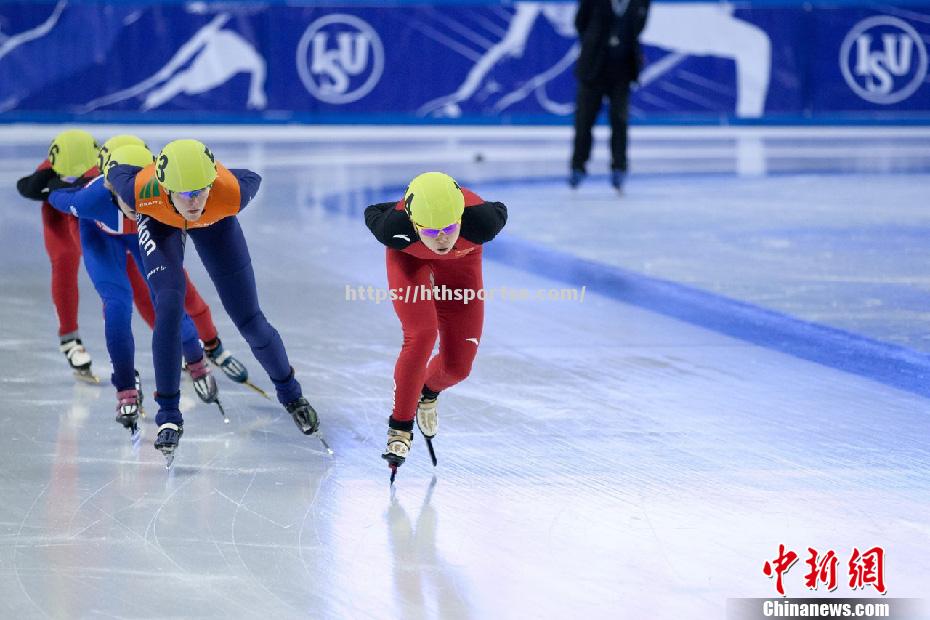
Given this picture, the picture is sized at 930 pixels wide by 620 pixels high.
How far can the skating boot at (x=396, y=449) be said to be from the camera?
412cm

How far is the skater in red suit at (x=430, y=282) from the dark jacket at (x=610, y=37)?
22.6 ft

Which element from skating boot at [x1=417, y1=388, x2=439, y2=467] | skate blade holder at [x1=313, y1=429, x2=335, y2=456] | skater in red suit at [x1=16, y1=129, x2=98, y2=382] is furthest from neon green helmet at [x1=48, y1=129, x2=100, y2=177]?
skating boot at [x1=417, y1=388, x2=439, y2=467]

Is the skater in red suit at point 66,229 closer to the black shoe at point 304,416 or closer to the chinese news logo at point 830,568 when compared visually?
the black shoe at point 304,416

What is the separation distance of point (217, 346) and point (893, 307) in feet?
10.8

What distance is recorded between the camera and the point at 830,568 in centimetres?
338

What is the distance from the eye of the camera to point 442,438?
4652 mm

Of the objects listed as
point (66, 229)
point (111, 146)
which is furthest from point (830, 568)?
point (66, 229)

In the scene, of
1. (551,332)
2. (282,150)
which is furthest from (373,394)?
(282,150)

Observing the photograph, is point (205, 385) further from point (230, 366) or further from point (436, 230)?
point (436, 230)

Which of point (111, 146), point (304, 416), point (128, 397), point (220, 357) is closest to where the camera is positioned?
point (304, 416)

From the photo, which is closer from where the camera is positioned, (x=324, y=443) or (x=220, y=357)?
(x=324, y=443)

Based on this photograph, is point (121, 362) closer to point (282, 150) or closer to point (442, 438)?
point (442, 438)

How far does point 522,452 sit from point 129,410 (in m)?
1.36

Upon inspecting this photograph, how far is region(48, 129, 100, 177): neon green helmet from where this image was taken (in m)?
5.29
